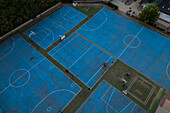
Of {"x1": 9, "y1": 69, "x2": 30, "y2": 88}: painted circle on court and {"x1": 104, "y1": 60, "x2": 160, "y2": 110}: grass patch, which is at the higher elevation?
{"x1": 104, "y1": 60, "x2": 160, "y2": 110}: grass patch

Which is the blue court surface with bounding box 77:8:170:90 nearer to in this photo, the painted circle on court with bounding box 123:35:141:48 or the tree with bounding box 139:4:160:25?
the painted circle on court with bounding box 123:35:141:48

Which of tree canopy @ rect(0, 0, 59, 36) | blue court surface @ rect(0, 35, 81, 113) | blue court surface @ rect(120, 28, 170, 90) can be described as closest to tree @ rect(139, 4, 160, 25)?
blue court surface @ rect(120, 28, 170, 90)

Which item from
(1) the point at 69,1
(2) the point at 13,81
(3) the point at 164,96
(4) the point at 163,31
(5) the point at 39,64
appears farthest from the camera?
(1) the point at 69,1

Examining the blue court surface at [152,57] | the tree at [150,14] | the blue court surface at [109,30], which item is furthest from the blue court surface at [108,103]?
the tree at [150,14]

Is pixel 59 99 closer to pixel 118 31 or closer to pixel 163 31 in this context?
pixel 118 31

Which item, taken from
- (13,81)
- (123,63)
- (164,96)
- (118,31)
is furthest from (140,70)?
(13,81)

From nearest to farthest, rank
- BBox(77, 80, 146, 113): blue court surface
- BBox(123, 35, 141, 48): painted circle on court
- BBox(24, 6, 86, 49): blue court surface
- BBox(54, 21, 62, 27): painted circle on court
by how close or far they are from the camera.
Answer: BBox(77, 80, 146, 113): blue court surface, BBox(123, 35, 141, 48): painted circle on court, BBox(24, 6, 86, 49): blue court surface, BBox(54, 21, 62, 27): painted circle on court
